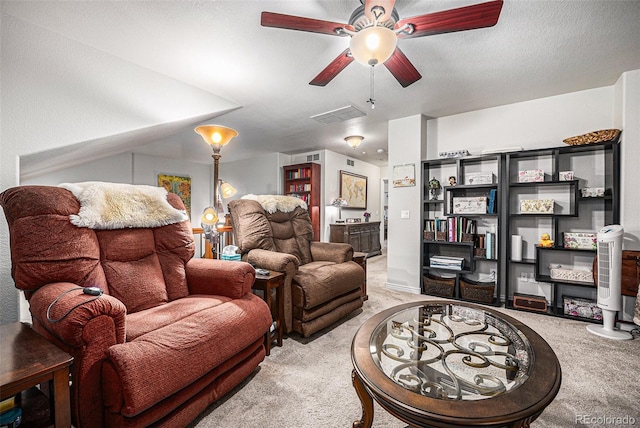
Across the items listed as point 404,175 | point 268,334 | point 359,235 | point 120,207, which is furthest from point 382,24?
point 359,235

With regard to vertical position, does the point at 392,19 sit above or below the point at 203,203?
above

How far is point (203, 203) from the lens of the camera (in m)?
7.41

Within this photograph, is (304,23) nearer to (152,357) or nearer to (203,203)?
(152,357)

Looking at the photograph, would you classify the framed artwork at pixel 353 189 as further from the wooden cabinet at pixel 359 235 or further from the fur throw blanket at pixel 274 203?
the fur throw blanket at pixel 274 203

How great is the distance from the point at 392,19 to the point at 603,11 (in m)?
1.45

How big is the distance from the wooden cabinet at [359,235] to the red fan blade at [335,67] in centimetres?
372

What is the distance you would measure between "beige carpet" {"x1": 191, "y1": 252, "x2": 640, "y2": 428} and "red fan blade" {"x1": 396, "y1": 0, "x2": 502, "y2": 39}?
2.06m

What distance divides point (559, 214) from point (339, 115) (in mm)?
2729

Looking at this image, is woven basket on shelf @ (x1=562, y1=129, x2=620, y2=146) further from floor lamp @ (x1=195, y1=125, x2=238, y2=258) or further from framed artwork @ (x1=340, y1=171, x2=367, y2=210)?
framed artwork @ (x1=340, y1=171, x2=367, y2=210)

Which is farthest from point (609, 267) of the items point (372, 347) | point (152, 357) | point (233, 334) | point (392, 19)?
point (152, 357)

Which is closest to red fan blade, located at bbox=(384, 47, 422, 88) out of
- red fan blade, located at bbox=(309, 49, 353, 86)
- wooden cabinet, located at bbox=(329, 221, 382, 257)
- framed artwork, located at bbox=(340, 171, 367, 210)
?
red fan blade, located at bbox=(309, 49, 353, 86)

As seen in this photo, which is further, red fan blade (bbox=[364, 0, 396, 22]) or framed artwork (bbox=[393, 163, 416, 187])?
framed artwork (bbox=[393, 163, 416, 187])

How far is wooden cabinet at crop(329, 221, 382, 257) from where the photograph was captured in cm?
559

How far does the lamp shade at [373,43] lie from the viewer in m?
1.42
